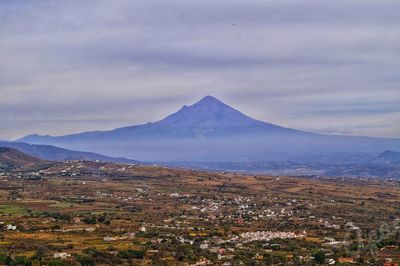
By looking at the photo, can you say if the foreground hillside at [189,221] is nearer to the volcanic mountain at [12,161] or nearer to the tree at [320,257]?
the tree at [320,257]

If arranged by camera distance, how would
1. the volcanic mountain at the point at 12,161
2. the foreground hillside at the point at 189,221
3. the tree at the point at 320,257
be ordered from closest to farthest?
the tree at the point at 320,257 → the foreground hillside at the point at 189,221 → the volcanic mountain at the point at 12,161

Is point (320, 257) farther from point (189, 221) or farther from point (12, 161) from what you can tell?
point (12, 161)

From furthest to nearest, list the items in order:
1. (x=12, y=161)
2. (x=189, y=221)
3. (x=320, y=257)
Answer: (x=12, y=161), (x=189, y=221), (x=320, y=257)

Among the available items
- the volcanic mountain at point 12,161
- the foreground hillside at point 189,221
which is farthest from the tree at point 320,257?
the volcanic mountain at point 12,161


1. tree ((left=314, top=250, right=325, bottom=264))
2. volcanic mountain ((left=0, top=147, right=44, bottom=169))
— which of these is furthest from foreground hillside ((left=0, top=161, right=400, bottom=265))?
volcanic mountain ((left=0, top=147, right=44, bottom=169))

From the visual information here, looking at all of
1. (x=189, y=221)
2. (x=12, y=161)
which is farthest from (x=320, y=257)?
(x=12, y=161)

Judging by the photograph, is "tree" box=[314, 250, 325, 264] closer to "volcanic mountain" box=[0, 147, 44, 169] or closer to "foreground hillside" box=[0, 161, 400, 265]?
"foreground hillside" box=[0, 161, 400, 265]

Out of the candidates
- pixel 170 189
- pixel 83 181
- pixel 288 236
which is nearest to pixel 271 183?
pixel 170 189

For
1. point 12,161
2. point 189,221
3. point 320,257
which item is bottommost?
point 189,221
